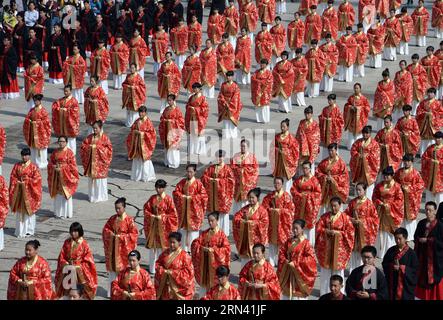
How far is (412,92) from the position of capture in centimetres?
3794

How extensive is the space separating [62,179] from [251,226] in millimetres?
6249

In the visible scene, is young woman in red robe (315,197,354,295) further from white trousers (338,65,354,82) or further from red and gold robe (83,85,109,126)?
white trousers (338,65,354,82)

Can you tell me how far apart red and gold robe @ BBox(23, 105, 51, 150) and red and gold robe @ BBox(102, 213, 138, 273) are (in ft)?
26.8

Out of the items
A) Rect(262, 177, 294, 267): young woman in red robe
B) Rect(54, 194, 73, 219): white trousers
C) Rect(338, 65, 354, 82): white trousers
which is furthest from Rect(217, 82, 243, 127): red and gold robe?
Rect(262, 177, 294, 267): young woman in red robe

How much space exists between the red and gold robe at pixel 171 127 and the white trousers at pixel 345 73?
10432 mm

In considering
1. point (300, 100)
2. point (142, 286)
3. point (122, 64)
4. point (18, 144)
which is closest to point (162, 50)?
point (122, 64)

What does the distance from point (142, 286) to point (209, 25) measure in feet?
75.3

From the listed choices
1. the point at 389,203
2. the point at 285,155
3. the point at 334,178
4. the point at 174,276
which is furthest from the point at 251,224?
the point at 285,155

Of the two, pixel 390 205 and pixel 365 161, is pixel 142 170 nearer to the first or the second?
pixel 365 161

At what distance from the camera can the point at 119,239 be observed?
25.7m

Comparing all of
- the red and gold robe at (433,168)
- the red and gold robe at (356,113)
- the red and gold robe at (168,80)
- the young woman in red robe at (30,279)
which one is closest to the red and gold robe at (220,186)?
the red and gold robe at (433,168)

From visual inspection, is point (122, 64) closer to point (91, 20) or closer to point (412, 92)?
point (91, 20)

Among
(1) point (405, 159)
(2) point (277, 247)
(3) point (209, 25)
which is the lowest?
(2) point (277, 247)

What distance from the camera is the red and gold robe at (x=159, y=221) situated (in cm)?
2670
